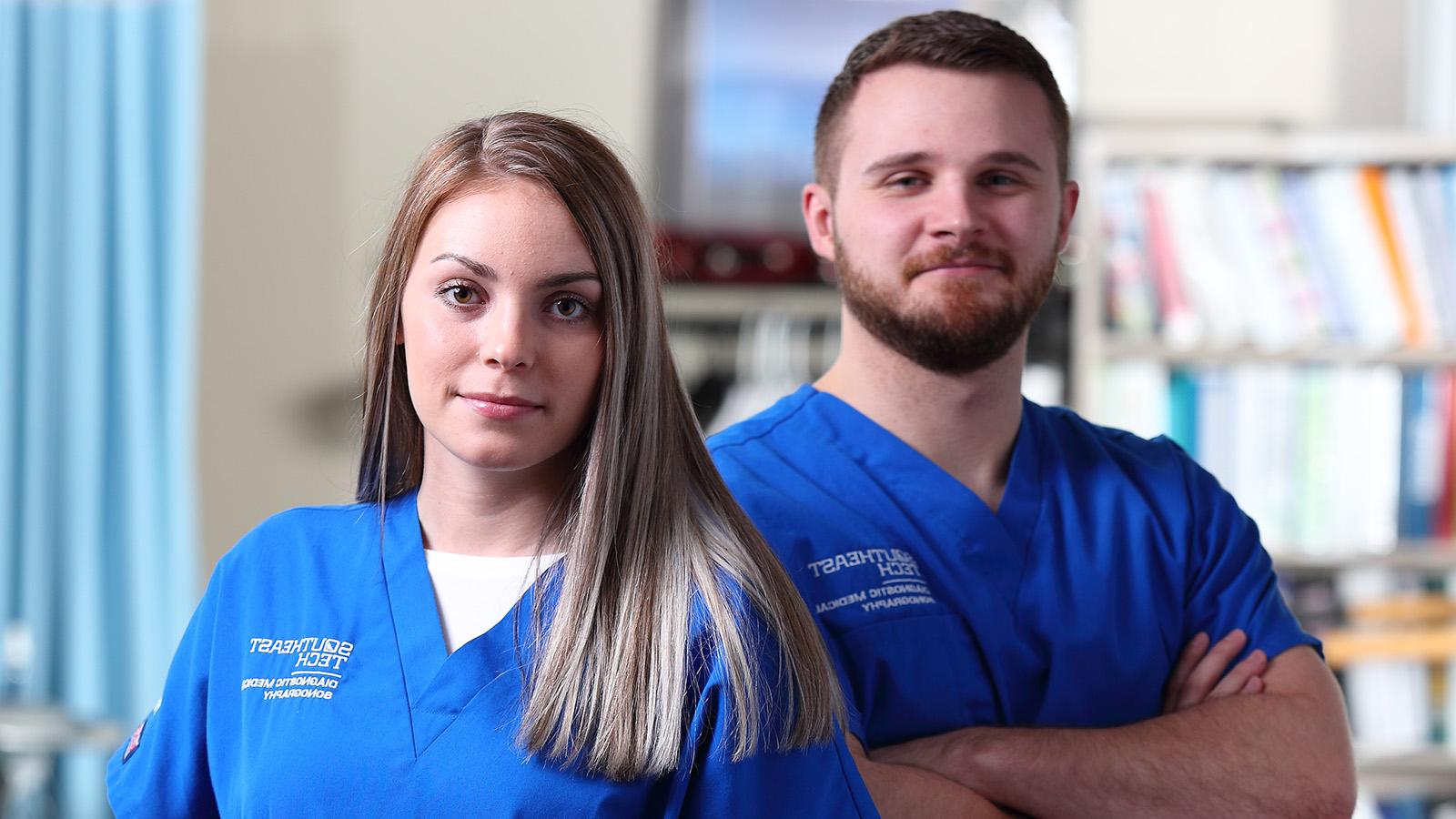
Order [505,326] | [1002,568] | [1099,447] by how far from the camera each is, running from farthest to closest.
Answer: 1. [1099,447]
2. [1002,568]
3. [505,326]

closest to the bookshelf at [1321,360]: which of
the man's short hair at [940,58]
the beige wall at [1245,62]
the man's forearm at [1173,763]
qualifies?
the beige wall at [1245,62]

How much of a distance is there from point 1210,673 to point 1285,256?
A: 1.38 m

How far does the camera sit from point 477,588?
108 centimetres

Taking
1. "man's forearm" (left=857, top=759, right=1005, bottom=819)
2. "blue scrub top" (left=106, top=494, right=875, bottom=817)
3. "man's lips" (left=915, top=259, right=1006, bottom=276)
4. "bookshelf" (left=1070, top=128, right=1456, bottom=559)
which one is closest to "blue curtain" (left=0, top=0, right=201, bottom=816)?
"blue scrub top" (left=106, top=494, right=875, bottom=817)

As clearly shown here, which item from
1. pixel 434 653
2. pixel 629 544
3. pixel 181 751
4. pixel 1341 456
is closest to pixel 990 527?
pixel 629 544

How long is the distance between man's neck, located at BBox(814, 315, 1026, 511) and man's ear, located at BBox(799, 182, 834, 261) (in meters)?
0.08

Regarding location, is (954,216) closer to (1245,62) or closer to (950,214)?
(950,214)

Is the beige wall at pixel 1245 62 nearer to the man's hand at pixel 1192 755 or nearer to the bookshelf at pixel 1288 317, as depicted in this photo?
the bookshelf at pixel 1288 317

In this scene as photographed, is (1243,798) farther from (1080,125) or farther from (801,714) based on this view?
(1080,125)

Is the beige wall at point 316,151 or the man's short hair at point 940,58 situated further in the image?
the beige wall at point 316,151

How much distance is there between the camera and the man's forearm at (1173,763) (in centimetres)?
117

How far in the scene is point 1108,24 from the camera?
3.02 meters

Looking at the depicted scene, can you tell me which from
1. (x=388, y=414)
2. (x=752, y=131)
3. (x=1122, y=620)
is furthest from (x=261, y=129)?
(x=1122, y=620)

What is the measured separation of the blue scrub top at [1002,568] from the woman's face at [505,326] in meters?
0.31
